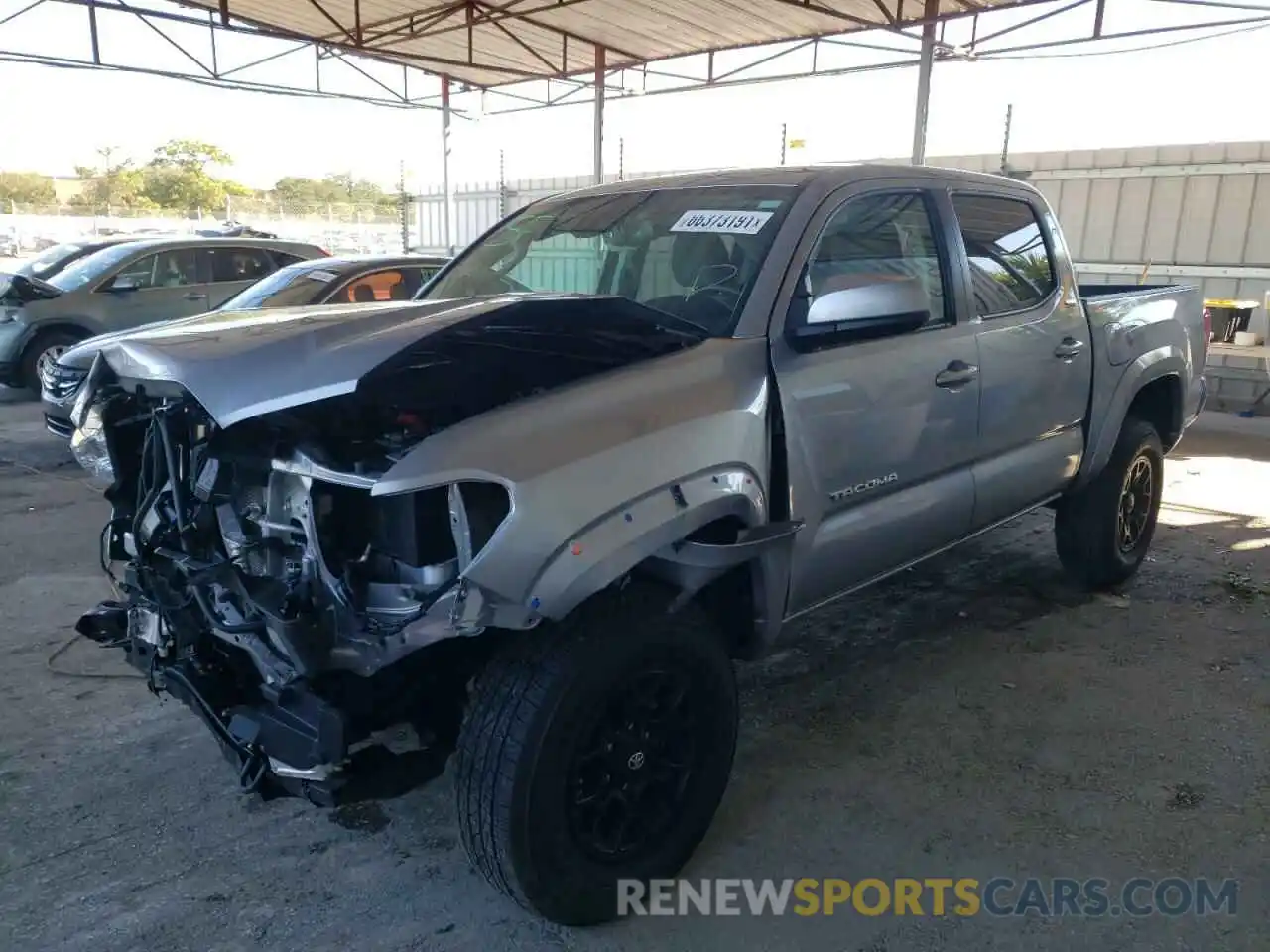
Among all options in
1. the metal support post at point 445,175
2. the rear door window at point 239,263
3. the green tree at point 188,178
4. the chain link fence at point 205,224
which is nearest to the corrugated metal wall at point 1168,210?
the rear door window at point 239,263

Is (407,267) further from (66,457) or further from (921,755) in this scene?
(921,755)

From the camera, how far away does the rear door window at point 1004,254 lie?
11.6 feet

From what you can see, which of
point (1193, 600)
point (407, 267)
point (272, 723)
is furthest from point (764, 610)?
point (407, 267)

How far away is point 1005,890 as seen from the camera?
2584mm

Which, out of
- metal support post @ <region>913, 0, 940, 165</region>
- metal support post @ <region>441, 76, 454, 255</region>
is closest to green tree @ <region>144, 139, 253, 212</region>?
metal support post @ <region>441, 76, 454, 255</region>

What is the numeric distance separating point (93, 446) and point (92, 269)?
867 cm

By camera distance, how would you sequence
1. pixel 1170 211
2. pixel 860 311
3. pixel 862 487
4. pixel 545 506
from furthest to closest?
1. pixel 1170 211
2. pixel 862 487
3. pixel 860 311
4. pixel 545 506

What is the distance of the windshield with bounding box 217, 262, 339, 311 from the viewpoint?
→ 721 cm

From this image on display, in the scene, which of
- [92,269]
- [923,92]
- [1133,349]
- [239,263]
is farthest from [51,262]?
[1133,349]

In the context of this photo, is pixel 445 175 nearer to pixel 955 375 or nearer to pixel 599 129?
pixel 599 129

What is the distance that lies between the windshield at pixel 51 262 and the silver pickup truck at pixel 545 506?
394 inches

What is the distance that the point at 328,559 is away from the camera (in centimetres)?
213

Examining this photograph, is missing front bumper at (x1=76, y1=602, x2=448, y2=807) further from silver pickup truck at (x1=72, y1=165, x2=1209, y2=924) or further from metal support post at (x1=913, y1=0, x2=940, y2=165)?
metal support post at (x1=913, y1=0, x2=940, y2=165)

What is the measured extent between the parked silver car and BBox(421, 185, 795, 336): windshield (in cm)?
739
